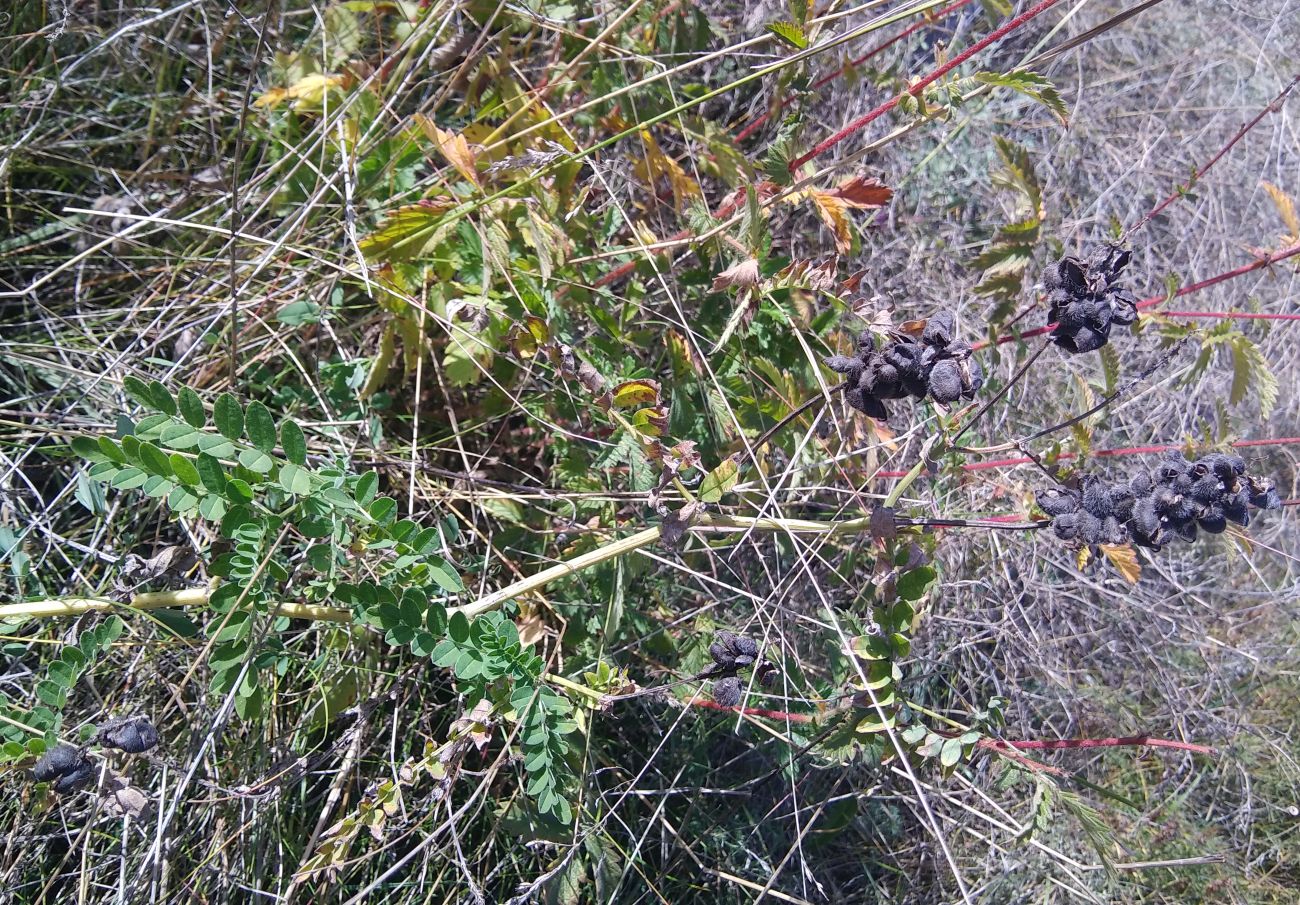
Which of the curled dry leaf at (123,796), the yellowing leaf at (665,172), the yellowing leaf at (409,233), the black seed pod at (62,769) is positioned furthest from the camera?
the yellowing leaf at (665,172)

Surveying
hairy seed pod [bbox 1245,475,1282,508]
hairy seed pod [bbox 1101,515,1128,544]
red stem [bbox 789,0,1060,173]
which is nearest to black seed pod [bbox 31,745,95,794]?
red stem [bbox 789,0,1060,173]

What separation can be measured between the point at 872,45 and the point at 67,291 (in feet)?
7.36

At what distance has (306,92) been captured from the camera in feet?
6.81

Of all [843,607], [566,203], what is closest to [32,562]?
[566,203]

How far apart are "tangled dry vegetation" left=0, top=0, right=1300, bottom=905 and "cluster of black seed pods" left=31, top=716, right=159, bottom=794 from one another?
0.05ft

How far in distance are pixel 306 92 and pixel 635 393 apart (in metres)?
1.08

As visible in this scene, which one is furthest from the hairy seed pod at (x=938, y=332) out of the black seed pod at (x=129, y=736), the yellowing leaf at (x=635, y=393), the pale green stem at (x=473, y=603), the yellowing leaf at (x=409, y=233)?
the black seed pod at (x=129, y=736)

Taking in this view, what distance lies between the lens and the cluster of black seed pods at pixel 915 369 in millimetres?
1373

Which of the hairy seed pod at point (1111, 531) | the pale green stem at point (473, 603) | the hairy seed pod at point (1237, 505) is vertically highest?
the hairy seed pod at point (1237, 505)

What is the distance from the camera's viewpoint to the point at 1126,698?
2.46m

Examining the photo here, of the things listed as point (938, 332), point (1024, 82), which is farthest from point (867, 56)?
point (938, 332)

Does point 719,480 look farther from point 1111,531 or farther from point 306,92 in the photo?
point 306,92

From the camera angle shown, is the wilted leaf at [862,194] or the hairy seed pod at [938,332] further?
the wilted leaf at [862,194]

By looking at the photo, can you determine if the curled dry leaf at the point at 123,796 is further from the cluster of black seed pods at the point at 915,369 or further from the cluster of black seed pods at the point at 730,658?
the cluster of black seed pods at the point at 915,369
